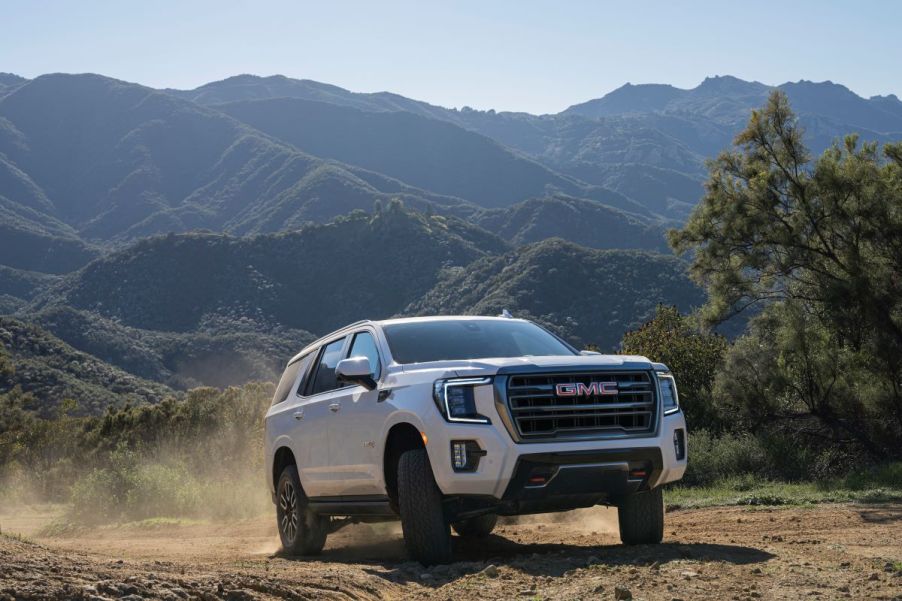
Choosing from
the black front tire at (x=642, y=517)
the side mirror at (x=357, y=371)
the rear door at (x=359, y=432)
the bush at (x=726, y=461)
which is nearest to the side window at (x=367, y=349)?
the rear door at (x=359, y=432)

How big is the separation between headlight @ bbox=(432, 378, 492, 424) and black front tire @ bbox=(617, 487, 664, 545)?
162 centimetres

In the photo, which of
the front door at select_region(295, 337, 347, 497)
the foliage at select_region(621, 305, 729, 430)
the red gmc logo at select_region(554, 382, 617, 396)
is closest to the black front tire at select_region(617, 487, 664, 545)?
the red gmc logo at select_region(554, 382, 617, 396)

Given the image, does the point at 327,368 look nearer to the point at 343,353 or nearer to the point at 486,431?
the point at 343,353

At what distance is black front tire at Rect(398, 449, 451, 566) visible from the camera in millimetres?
7766

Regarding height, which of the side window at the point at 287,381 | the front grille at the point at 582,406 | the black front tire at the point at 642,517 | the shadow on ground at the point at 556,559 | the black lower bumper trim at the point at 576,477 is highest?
the side window at the point at 287,381

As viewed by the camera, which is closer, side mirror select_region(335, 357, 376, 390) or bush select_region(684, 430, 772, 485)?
side mirror select_region(335, 357, 376, 390)

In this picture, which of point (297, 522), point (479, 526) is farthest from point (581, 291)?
point (297, 522)

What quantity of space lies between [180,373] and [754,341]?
93.2 m

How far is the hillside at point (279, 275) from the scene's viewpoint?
423 ft

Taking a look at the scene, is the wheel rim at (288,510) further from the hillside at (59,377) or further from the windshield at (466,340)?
the hillside at (59,377)

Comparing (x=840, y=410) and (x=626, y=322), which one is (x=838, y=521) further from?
(x=626, y=322)

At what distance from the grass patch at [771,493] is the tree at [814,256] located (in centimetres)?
408

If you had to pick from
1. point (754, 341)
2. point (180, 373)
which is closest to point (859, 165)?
point (754, 341)

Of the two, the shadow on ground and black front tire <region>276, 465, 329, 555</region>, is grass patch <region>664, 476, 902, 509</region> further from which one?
black front tire <region>276, 465, 329, 555</region>
